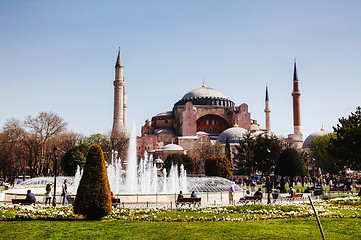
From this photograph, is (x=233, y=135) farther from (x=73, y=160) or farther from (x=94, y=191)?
(x=94, y=191)

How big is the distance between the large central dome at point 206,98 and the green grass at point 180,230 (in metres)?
50.6

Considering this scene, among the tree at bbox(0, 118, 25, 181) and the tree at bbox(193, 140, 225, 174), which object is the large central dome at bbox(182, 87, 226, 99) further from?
the tree at bbox(0, 118, 25, 181)

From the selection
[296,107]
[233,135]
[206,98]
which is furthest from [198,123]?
[296,107]

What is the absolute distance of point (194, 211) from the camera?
1091 cm

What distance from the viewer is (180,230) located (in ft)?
24.4

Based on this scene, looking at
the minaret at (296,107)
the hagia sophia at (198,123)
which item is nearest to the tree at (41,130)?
the hagia sophia at (198,123)

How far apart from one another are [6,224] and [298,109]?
164ft

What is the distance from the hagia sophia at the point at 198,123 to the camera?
49438 mm

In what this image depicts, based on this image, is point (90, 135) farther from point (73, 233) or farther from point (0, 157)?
point (73, 233)

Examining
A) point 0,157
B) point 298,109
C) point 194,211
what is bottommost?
point 194,211

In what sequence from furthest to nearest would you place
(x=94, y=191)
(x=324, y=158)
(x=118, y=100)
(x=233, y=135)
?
(x=233, y=135)
(x=118, y=100)
(x=324, y=158)
(x=94, y=191)

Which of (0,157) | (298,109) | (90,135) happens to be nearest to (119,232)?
(0,157)

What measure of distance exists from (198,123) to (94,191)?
1922 inches

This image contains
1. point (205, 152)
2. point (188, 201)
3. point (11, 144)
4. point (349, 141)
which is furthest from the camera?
point (205, 152)
